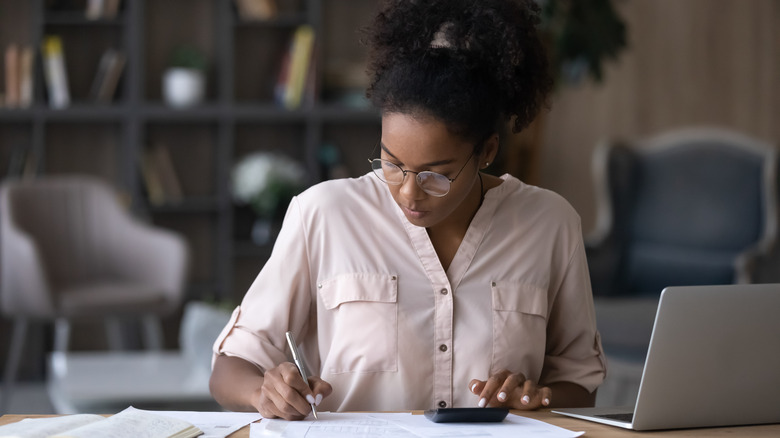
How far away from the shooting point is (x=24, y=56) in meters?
4.63

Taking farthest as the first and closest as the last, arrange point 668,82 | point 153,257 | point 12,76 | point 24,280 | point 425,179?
point 668,82, point 12,76, point 153,257, point 24,280, point 425,179

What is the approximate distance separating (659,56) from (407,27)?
13.8 ft

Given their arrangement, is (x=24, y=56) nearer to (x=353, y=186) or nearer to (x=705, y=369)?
(x=353, y=186)

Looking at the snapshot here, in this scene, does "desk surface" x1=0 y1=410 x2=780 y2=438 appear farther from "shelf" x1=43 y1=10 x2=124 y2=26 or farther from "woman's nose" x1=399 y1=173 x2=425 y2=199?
"shelf" x1=43 y1=10 x2=124 y2=26

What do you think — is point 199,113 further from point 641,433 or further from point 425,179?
point 641,433

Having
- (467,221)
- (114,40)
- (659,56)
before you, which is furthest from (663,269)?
(114,40)

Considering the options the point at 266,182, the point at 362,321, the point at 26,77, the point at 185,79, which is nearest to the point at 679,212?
the point at 266,182

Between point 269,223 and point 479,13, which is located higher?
point 479,13

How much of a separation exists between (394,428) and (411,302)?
305 millimetres

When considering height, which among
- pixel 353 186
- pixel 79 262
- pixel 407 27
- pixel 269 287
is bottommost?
pixel 79 262

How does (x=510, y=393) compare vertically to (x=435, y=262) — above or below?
below

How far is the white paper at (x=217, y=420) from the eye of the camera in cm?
118

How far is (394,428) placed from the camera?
1.18 meters

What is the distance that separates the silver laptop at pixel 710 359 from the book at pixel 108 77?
4.00m
